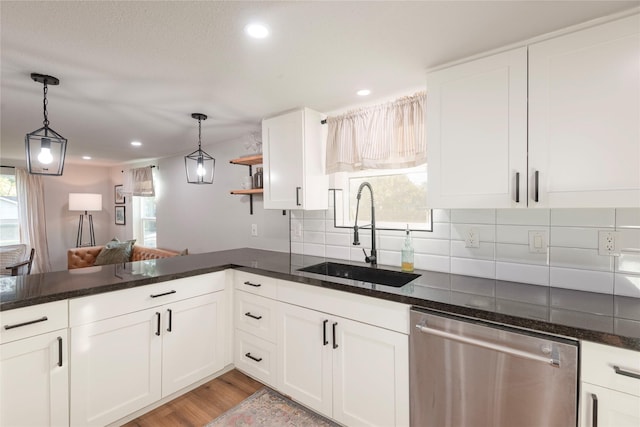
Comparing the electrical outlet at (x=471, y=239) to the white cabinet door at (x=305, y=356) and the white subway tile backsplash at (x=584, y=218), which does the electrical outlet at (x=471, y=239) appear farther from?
the white cabinet door at (x=305, y=356)

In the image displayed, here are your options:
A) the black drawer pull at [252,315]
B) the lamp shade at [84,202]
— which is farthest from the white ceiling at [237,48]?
the lamp shade at [84,202]

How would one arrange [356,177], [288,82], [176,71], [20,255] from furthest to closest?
[20,255] → [356,177] → [288,82] → [176,71]

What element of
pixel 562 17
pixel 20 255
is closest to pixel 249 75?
pixel 562 17

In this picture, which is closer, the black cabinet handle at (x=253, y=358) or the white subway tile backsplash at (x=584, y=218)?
the white subway tile backsplash at (x=584, y=218)

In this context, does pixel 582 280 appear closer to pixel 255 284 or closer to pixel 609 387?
pixel 609 387

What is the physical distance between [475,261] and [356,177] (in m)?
1.09

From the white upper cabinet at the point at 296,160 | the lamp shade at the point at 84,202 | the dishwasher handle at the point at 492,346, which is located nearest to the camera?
the dishwasher handle at the point at 492,346

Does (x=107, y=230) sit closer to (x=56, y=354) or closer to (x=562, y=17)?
(x=56, y=354)

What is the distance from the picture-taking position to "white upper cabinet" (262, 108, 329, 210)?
7.61ft

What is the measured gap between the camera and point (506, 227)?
5.67 ft

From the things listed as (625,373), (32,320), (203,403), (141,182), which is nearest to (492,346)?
(625,373)

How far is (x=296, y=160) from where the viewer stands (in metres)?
2.34

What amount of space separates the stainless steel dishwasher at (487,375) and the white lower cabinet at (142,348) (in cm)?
144

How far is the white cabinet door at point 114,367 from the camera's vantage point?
1.58 meters
